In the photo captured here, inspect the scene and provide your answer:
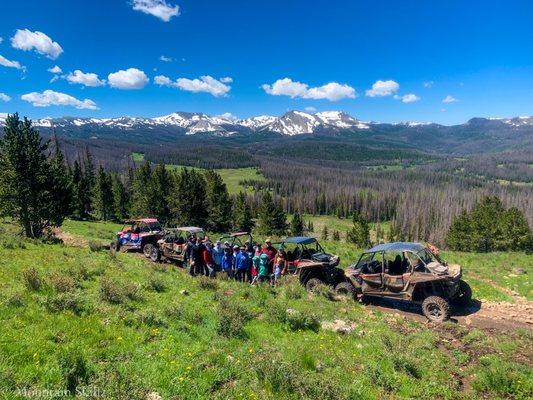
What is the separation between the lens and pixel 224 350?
898cm

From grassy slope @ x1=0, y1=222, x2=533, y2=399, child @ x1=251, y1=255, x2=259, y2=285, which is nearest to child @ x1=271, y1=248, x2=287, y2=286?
child @ x1=251, y1=255, x2=259, y2=285

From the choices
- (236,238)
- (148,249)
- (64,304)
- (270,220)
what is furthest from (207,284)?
(270,220)

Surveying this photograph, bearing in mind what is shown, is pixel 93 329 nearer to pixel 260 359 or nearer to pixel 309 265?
A: pixel 260 359

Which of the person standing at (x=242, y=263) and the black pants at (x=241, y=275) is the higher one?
the person standing at (x=242, y=263)

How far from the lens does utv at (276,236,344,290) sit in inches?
680

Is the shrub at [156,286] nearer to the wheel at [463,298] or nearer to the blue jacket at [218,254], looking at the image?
the blue jacket at [218,254]

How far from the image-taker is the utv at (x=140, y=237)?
24.4 m

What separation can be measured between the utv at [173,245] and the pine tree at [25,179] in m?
11.9

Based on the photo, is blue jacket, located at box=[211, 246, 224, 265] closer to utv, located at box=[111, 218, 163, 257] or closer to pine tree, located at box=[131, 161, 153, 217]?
utv, located at box=[111, 218, 163, 257]

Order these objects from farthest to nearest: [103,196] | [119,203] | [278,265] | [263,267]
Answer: [119,203]
[103,196]
[263,267]
[278,265]

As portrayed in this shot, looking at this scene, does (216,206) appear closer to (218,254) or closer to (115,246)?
(115,246)

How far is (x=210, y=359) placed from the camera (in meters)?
8.25

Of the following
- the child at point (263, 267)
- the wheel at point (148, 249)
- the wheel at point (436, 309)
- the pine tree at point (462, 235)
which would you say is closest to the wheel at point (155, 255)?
the wheel at point (148, 249)

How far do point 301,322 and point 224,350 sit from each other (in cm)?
331
